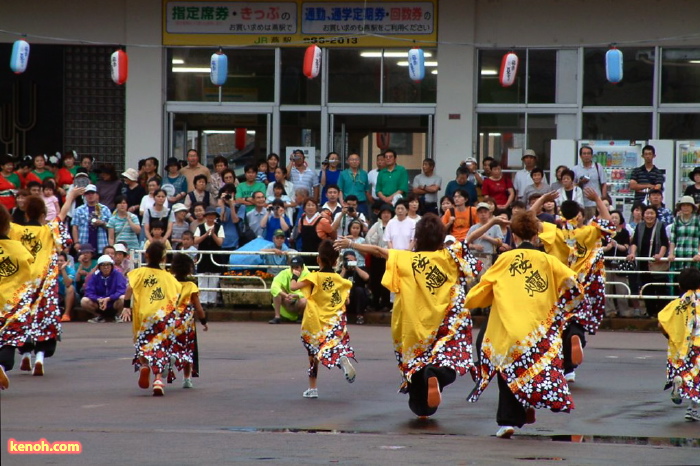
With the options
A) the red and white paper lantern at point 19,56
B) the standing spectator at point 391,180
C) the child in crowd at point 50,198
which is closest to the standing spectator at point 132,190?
the child in crowd at point 50,198

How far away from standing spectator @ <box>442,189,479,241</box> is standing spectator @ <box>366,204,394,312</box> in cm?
102

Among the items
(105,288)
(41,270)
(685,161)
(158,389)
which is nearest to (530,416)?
(158,389)

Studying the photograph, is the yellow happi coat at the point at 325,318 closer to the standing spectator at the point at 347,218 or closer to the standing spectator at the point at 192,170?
the standing spectator at the point at 347,218

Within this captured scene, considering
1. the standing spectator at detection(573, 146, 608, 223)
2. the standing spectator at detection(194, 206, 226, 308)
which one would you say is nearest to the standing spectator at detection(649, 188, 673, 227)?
the standing spectator at detection(573, 146, 608, 223)

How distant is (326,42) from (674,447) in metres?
16.2

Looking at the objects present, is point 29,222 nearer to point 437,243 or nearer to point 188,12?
point 437,243

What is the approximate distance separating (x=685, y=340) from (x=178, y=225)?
1112cm

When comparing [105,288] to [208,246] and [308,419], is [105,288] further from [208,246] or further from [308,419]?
[308,419]

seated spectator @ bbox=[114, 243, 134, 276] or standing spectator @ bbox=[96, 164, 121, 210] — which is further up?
standing spectator @ bbox=[96, 164, 121, 210]

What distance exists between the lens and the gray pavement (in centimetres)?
792

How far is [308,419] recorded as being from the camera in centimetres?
964

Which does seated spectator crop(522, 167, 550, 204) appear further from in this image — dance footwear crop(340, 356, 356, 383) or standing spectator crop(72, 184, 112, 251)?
dance footwear crop(340, 356, 356, 383)

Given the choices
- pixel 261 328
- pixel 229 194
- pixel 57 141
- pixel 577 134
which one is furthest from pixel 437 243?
pixel 57 141

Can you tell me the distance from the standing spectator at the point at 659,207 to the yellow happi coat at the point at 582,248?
22.7 ft
